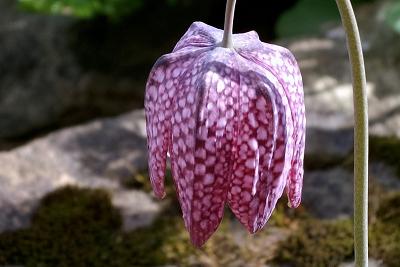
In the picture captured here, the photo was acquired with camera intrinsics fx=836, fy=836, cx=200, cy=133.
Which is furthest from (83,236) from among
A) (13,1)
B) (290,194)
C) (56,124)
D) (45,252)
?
(13,1)

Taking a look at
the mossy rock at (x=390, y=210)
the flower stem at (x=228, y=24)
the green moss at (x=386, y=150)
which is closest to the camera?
the flower stem at (x=228, y=24)

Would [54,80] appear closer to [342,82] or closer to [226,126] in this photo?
[342,82]

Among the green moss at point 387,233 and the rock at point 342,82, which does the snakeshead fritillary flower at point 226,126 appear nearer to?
the green moss at point 387,233

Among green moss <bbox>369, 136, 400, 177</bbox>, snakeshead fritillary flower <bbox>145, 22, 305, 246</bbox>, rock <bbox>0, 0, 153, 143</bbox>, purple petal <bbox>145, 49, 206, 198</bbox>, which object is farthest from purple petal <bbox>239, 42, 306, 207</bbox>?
rock <bbox>0, 0, 153, 143</bbox>

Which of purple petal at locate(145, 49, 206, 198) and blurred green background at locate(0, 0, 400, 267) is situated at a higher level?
purple petal at locate(145, 49, 206, 198)

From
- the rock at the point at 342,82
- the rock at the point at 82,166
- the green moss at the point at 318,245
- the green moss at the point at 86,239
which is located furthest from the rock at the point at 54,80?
the green moss at the point at 318,245

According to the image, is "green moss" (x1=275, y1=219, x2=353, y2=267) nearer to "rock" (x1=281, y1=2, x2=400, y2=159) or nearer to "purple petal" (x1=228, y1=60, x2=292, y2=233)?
"rock" (x1=281, y1=2, x2=400, y2=159)
